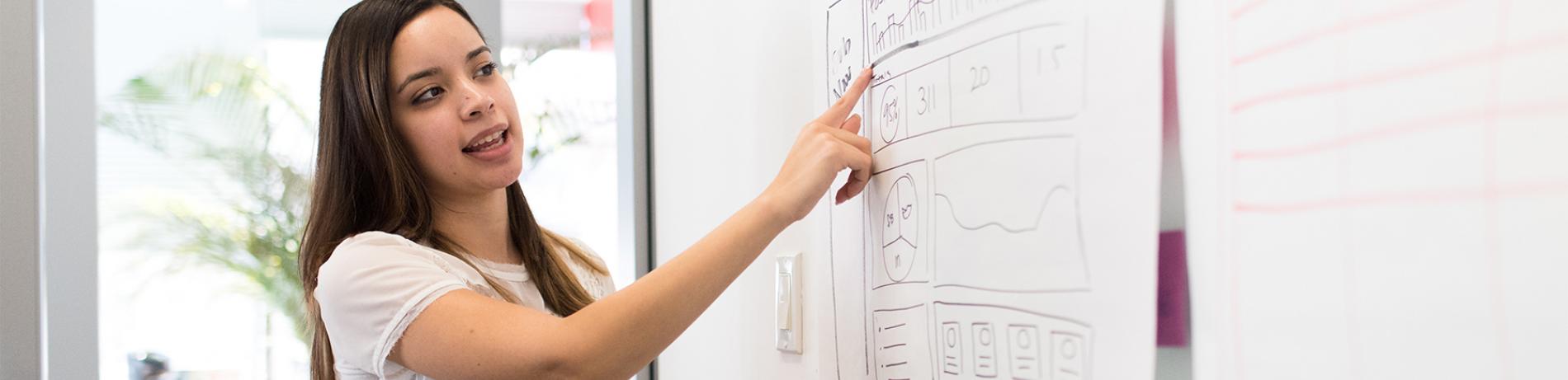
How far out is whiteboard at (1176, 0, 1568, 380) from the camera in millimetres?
340

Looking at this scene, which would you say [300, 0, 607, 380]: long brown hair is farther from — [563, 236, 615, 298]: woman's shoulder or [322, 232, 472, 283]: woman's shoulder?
[563, 236, 615, 298]: woman's shoulder

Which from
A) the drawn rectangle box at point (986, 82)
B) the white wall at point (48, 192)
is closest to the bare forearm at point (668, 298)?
the drawn rectangle box at point (986, 82)

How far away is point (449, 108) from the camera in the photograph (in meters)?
1.11

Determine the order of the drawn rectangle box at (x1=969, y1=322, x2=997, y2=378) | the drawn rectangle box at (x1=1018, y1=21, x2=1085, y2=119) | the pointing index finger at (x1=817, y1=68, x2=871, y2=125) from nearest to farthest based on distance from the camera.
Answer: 1. the drawn rectangle box at (x1=1018, y1=21, x2=1085, y2=119)
2. the drawn rectangle box at (x1=969, y1=322, x2=997, y2=378)
3. the pointing index finger at (x1=817, y1=68, x2=871, y2=125)

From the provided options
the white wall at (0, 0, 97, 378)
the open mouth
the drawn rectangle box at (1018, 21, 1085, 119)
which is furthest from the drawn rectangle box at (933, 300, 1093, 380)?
the white wall at (0, 0, 97, 378)

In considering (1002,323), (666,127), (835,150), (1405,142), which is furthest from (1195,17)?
(666,127)

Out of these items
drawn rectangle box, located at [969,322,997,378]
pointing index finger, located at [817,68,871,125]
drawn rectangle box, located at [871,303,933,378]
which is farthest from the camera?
pointing index finger, located at [817,68,871,125]

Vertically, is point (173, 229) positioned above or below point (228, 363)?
above

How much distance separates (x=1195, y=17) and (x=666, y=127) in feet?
3.67

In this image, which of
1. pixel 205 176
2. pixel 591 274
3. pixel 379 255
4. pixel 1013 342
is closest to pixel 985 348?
pixel 1013 342

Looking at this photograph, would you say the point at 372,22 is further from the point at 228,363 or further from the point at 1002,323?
the point at 228,363

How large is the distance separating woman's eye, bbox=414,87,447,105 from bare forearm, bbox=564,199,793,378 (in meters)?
0.36

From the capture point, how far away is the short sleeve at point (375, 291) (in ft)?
3.11

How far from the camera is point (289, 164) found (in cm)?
194
